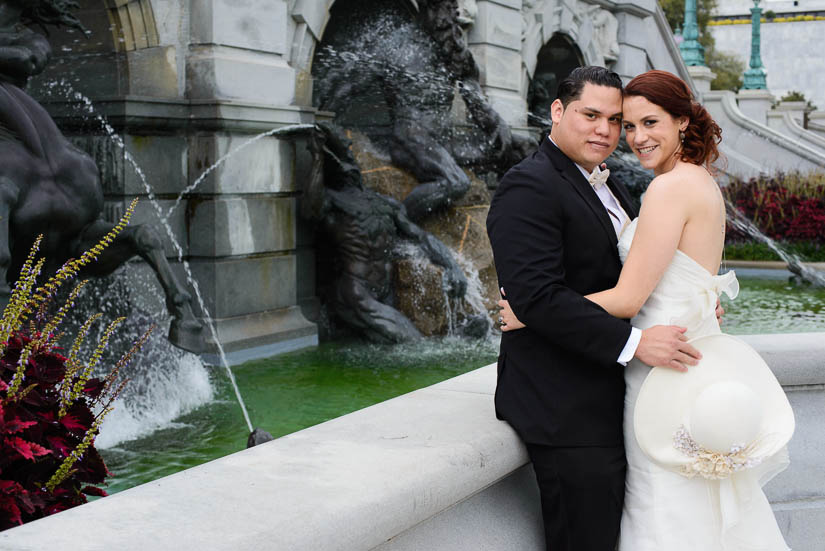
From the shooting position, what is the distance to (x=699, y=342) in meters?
2.82

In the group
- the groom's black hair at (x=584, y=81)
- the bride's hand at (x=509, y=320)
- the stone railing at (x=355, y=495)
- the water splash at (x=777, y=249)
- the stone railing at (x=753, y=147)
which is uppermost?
the stone railing at (x=753, y=147)

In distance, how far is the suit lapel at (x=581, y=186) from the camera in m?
2.93

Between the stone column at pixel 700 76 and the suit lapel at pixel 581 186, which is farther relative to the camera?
the stone column at pixel 700 76

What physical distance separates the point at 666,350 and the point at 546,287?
0.40 meters

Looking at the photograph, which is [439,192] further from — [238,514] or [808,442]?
[238,514]

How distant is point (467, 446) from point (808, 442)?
6.24ft

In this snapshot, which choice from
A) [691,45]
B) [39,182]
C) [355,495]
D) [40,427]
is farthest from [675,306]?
[691,45]

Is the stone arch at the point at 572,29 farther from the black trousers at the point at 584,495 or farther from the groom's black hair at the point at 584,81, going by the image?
the black trousers at the point at 584,495

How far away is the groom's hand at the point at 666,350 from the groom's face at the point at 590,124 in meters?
0.60

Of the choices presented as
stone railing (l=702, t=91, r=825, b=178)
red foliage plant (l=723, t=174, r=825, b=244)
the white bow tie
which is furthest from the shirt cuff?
stone railing (l=702, t=91, r=825, b=178)

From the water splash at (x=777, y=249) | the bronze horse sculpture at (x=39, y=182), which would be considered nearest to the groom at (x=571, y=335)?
the bronze horse sculpture at (x=39, y=182)

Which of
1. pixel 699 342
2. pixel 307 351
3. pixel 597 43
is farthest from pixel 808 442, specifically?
pixel 597 43

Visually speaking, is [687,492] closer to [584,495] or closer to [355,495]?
[584,495]

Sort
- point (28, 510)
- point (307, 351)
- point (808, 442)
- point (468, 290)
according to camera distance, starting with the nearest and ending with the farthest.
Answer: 1. point (28, 510)
2. point (808, 442)
3. point (307, 351)
4. point (468, 290)
